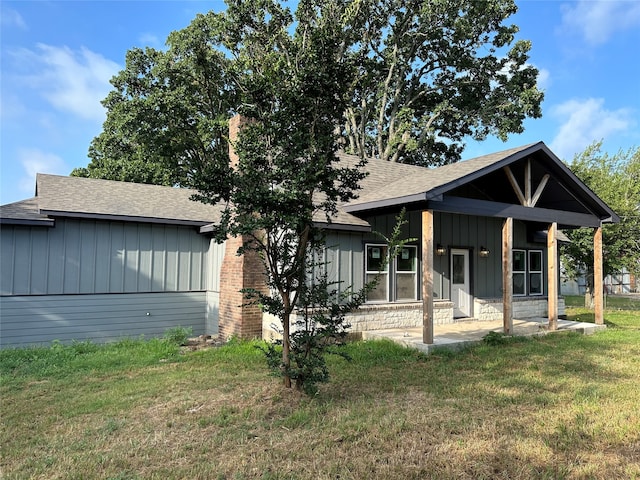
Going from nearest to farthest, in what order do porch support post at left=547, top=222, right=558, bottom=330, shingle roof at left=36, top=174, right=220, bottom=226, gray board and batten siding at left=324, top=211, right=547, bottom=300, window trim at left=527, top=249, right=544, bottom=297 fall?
1. shingle roof at left=36, top=174, right=220, bottom=226
2. gray board and batten siding at left=324, top=211, right=547, bottom=300
3. porch support post at left=547, top=222, right=558, bottom=330
4. window trim at left=527, top=249, right=544, bottom=297

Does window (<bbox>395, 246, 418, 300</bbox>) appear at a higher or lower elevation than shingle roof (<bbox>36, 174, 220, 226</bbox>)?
lower

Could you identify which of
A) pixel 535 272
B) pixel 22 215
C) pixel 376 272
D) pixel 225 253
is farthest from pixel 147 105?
pixel 535 272

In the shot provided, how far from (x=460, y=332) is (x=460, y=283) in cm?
237

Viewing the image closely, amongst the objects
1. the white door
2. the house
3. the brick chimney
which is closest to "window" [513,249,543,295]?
the house

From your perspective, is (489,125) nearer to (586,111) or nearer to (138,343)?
(586,111)

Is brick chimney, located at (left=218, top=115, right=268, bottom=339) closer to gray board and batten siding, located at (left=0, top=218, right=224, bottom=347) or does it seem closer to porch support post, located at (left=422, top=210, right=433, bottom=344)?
gray board and batten siding, located at (left=0, top=218, right=224, bottom=347)

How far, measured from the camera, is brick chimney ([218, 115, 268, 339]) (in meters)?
8.94

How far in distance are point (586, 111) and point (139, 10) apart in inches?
816

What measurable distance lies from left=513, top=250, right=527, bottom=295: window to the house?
1070 mm

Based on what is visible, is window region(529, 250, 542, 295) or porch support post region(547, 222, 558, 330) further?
window region(529, 250, 542, 295)

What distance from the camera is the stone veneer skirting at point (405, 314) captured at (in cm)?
923

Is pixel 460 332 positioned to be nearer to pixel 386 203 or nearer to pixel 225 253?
pixel 386 203

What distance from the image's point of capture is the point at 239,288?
29.4 ft

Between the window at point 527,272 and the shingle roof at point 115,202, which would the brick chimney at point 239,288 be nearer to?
the shingle roof at point 115,202
